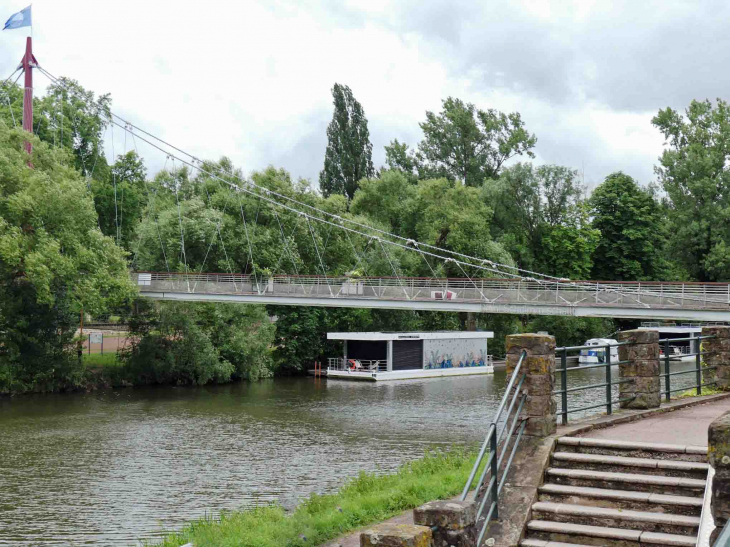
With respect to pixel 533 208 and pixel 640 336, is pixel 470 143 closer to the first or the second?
pixel 533 208

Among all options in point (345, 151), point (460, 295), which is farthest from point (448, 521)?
point (345, 151)

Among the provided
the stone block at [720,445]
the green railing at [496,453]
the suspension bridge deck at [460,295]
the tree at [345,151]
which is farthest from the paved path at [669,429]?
the tree at [345,151]

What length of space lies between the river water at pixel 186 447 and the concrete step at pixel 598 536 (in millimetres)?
6653

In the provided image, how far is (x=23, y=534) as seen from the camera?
1351cm

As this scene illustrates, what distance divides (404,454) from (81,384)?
849 inches

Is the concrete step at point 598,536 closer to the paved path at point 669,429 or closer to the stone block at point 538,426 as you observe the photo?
the stone block at point 538,426

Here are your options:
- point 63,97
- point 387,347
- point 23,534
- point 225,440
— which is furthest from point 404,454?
point 63,97

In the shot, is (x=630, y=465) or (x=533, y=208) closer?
(x=630, y=465)

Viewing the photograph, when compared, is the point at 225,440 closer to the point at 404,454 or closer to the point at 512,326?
the point at 404,454

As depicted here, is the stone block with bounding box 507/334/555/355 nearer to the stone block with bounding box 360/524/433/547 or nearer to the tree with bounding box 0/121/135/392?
the stone block with bounding box 360/524/433/547

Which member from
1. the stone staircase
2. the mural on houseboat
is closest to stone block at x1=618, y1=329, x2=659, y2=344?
the stone staircase

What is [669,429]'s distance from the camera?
404 inches

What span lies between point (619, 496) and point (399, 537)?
9.13 feet

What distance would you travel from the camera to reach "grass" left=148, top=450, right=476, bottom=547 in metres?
9.66
